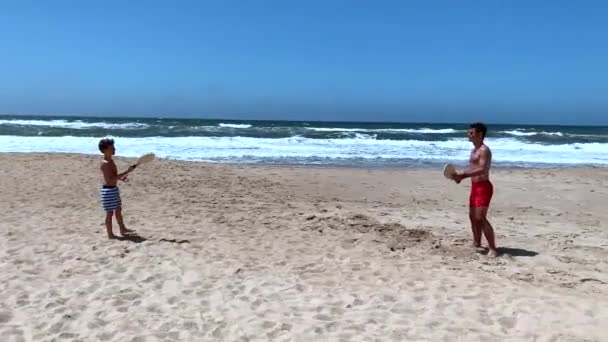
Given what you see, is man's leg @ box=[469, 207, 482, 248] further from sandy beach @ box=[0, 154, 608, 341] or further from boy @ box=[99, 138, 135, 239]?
boy @ box=[99, 138, 135, 239]

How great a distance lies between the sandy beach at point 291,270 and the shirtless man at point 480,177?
1.11ft

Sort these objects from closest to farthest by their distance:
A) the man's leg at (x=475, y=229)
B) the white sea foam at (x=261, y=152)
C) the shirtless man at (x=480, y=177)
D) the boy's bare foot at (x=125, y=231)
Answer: the shirtless man at (x=480, y=177)
the man's leg at (x=475, y=229)
the boy's bare foot at (x=125, y=231)
the white sea foam at (x=261, y=152)

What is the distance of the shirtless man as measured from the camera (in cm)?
560

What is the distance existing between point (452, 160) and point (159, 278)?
654 inches

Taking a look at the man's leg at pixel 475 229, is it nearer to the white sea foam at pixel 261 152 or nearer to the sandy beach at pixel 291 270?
the sandy beach at pixel 291 270

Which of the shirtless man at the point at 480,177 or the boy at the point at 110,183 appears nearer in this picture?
the shirtless man at the point at 480,177

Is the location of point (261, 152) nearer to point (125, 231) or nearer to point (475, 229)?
point (125, 231)

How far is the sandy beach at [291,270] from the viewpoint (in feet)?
12.6

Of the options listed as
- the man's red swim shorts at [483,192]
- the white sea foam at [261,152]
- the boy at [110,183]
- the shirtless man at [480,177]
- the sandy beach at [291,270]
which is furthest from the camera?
the white sea foam at [261,152]

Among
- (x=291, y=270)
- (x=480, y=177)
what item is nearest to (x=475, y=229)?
(x=480, y=177)

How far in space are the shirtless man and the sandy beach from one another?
338 mm

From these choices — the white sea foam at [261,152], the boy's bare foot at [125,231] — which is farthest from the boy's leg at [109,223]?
the white sea foam at [261,152]

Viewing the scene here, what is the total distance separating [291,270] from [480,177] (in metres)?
2.16

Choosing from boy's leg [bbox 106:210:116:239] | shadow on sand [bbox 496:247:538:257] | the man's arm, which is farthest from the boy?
shadow on sand [bbox 496:247:538:257]
